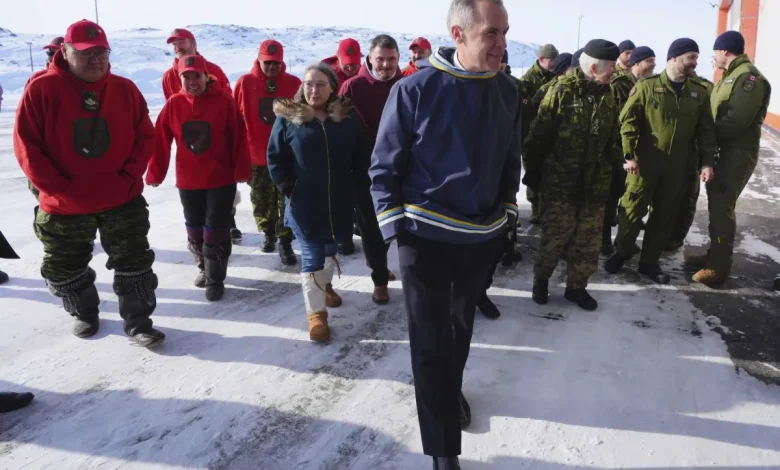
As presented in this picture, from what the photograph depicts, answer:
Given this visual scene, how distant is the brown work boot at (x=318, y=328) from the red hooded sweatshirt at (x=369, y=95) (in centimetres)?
139

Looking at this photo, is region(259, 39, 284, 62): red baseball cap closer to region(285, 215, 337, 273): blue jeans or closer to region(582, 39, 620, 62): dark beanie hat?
region(285, 215, 337, 273): blue jeans

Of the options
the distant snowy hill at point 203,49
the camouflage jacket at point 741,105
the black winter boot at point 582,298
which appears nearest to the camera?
the black winter boot at point 582,298

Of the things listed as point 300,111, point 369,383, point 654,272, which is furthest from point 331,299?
point 654,272

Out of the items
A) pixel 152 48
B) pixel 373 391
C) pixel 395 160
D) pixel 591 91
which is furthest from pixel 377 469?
pixel 152 48

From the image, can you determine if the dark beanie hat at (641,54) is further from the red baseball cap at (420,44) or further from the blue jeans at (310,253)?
the blue jeans at (310,253)

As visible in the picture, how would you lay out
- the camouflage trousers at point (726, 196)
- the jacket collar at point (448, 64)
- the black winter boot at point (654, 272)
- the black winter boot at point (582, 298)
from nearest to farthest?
1. the jacket collar at point (448, 64)
2. the black winter boot at point (582, 298)
3. the camouflage trousers at point (726, 196)
4. the black winter boot at point (654, 272)

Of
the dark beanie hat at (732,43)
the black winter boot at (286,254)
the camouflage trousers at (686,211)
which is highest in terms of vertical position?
the dark beanie hat at (732,43)

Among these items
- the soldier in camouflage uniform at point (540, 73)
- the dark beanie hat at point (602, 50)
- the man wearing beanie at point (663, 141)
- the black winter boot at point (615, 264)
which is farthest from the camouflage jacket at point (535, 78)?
the dark beanie hat at point (602, 50)

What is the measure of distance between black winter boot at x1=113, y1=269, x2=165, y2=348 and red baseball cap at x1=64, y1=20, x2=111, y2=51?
142cm

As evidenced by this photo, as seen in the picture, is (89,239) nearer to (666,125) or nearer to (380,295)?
(380,295)

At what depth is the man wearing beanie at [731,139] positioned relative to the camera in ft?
13.9

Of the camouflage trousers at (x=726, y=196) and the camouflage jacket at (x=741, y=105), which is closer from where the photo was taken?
the camouflage jacket at (x=741, y=105)

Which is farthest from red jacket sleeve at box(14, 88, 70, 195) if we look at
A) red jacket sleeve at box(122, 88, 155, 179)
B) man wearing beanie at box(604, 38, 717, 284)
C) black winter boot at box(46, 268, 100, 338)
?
man wearing beanie at box(604, 38, 717, 284)

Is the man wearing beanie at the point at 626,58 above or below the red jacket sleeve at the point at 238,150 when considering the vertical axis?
above
